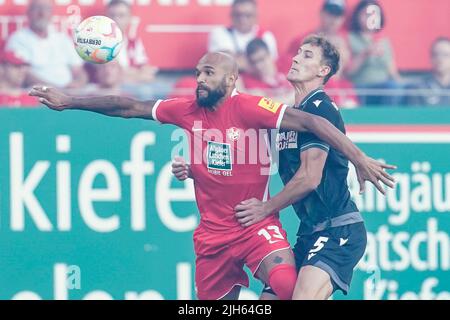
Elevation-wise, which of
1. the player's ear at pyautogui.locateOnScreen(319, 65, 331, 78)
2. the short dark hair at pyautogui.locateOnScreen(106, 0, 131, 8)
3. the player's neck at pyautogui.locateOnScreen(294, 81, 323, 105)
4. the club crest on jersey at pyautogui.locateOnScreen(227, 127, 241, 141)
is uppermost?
the short dark hair at pyautogui.locateOnScreen(106, 0, 131, 8)

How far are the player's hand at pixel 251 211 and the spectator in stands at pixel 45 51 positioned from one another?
148 inches

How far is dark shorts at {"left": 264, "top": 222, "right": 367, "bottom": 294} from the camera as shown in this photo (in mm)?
8906

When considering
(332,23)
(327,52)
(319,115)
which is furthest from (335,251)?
(332,23)

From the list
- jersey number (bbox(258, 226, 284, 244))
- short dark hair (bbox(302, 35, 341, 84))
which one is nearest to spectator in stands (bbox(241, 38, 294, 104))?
short dark hair (bbox(302, 35, 341, 84))

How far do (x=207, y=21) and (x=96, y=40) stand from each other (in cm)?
379

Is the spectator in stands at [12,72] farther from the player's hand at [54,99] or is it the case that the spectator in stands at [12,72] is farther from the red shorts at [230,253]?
the red shorts at [230,253]

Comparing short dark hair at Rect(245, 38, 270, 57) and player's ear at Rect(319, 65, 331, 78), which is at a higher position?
short dark hair at Rect(245, 38, 270, 57)

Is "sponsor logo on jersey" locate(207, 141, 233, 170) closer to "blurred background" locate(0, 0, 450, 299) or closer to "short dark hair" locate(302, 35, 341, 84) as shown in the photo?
"short dark hair" locate(302, 35, 341, 84)

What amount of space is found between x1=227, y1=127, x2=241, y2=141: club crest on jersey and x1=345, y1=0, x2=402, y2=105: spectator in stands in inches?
142

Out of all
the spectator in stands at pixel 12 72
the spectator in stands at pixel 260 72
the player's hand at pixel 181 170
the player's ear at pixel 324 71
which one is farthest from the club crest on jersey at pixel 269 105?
the spectator in stands at pixel 12 72

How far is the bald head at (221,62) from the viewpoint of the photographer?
360 inches

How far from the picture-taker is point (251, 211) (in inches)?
357

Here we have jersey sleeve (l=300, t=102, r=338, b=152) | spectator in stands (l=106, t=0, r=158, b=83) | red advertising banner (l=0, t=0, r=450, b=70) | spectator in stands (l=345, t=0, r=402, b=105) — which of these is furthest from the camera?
red advertising banner (l=0, t=0, r=450, b=70)
